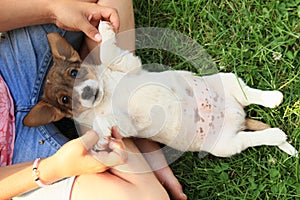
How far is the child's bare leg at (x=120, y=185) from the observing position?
1.96m

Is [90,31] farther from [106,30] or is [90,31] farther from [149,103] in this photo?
[149,103]

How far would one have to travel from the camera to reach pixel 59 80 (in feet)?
7.19

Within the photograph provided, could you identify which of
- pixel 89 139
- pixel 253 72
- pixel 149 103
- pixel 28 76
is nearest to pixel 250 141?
pixel 253 72

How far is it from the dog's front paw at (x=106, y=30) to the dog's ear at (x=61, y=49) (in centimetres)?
17

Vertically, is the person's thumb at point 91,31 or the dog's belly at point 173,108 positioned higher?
the person's thumb at point 91,31

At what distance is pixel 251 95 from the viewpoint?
7.36ft

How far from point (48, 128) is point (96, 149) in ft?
1.25

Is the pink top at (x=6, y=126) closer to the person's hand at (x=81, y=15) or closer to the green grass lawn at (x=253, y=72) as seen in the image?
the person's hand at (x=81, y=15)

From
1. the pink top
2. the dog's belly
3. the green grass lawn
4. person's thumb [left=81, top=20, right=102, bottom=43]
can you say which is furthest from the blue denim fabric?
the green grass lawn

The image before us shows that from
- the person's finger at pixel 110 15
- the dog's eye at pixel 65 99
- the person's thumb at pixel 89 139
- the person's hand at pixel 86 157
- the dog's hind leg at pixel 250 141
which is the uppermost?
the person's finger at pixel 110 15

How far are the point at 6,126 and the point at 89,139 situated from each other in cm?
44

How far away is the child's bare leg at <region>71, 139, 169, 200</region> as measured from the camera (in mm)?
1955

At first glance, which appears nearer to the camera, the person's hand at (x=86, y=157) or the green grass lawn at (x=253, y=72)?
the person's hand at (x=86, y=157)

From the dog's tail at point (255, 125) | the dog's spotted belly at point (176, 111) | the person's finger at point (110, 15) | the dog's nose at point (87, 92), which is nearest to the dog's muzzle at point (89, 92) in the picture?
the dog's nose at point (87, 92)
